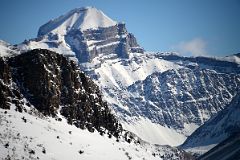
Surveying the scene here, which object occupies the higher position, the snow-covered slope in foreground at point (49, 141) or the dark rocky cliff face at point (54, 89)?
the dark rocky cliff face at point (54, 89)

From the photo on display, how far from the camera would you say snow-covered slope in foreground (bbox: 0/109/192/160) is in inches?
3324

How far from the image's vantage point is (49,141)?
94.3 metres

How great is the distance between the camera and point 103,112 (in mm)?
138125

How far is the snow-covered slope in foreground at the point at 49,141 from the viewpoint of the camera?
84438 mm

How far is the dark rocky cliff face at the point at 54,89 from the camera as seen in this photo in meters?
117

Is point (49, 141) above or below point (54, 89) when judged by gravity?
below

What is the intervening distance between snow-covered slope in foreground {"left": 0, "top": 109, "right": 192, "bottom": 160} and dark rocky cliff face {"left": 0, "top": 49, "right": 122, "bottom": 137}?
17.5 ft

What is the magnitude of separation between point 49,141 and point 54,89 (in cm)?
2972

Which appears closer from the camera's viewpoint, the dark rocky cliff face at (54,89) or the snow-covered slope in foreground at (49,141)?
the snow-covered slope in foreground at (49,141)

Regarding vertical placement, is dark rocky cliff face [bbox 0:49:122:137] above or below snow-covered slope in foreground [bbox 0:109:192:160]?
above

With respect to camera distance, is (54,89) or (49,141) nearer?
(49,141)

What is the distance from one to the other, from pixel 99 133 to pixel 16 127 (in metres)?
37.0

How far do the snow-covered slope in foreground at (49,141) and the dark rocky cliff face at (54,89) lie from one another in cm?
534

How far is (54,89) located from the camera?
12250 cm
